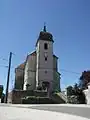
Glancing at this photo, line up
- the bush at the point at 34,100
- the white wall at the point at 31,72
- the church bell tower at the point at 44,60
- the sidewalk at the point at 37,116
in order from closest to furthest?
the sidewalk at the point at 37,116 < the bush at the point at 34,100 < the church bell tower at the point at 44,60 < the white wall at the point at 31,72

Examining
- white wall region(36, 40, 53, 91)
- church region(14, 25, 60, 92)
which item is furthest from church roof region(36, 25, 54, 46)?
white wall region(36, 40, 53, 91)

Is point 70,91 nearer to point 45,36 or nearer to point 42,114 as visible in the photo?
point 42,114

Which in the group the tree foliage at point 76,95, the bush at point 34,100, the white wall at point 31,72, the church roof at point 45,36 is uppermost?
the church roof at point 45,36

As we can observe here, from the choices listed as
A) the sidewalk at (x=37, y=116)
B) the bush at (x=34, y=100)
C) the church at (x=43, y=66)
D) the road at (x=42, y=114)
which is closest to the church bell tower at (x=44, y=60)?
the church at (x=43, y=66)

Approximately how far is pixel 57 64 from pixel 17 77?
1451 cm

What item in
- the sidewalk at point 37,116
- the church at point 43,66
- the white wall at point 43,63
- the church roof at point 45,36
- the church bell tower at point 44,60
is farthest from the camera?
the church roof at point 45,36

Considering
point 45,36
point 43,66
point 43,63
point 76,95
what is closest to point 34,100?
point 76,95

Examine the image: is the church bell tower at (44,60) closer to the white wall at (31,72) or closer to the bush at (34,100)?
the white wall at (31,72)

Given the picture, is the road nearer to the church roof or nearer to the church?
the church

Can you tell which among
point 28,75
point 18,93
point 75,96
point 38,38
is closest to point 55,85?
point 28,75

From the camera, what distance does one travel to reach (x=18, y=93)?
40031 millimetres

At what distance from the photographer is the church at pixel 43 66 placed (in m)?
55.3

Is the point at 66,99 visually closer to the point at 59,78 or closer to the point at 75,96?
the point at 75,96

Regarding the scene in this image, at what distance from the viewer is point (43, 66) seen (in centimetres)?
5672
